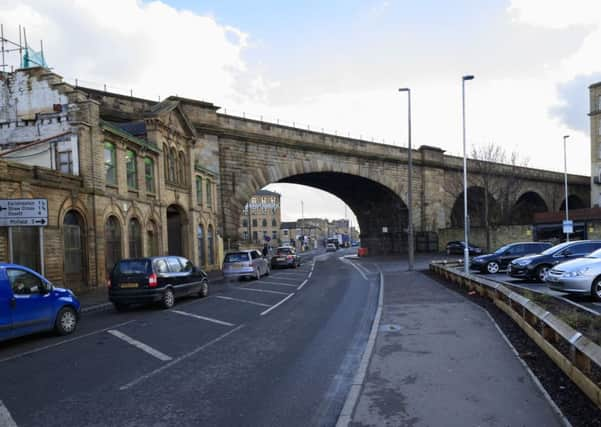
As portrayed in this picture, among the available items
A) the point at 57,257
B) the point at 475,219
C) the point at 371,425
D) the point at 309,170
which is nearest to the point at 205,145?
the point at 309,170

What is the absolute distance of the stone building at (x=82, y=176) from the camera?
1688 centimetres

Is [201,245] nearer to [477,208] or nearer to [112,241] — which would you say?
[112,241]

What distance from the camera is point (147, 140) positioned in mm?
25859

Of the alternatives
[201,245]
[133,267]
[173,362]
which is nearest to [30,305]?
[173,362]

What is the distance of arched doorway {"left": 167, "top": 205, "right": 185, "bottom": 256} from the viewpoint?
2967cm

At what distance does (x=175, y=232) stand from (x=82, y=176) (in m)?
11.0

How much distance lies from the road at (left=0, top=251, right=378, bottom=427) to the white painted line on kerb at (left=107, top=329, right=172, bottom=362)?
26 millimetres

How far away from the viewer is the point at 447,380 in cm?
606

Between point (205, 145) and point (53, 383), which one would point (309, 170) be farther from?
point (53, 383)

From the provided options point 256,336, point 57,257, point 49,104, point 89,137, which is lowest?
point 256,336

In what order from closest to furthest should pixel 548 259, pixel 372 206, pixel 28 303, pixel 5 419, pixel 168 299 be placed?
1. pixel 5 419
2. pixel 28 303
3. pixel 168 299
4. pixel 548 259
5. pixel 372 206

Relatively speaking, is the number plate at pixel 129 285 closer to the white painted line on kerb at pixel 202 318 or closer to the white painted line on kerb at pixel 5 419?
the white painted line on kerb at pixel 202 318

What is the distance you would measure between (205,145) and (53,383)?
94.2ft

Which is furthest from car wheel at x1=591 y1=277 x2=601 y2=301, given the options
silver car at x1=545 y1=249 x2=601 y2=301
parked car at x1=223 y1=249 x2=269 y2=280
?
parked car at x1=223 y1=249 x2=269 y2=280
